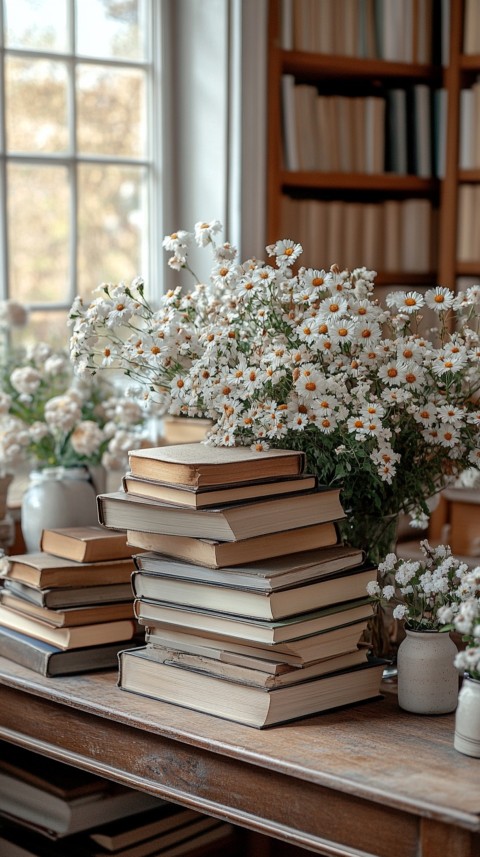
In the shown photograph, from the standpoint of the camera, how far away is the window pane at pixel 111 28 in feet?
9.47

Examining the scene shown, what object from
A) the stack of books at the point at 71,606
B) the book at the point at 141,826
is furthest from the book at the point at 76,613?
the book at the point at 141,826

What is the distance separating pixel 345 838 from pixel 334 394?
52 cm

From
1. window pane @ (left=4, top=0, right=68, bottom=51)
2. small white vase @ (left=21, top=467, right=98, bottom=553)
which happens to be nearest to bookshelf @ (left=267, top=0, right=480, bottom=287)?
window pane @ (left=4, top=0, right=68, bottom=51)

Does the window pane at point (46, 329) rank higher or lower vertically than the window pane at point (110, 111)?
lower

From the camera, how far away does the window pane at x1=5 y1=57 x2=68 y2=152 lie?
277cm

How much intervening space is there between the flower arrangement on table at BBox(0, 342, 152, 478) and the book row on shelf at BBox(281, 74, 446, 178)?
124 cm

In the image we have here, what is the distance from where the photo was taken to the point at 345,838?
1170mm

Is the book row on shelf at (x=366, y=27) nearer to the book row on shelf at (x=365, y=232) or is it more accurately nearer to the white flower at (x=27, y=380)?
the book row on shelf at (x=365, y=232)

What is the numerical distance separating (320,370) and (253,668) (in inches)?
15.0

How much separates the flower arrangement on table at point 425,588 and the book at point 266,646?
6 cm

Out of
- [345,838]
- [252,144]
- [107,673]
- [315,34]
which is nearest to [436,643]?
[345,838]

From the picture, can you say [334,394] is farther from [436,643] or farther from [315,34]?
[315,34]

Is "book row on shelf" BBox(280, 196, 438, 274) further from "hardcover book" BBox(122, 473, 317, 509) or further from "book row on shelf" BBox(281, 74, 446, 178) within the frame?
"hardcover book" BBox(122, 473, 317, 509)

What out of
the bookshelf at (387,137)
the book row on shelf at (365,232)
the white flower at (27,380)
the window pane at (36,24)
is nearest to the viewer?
the white flower at (27,380)
